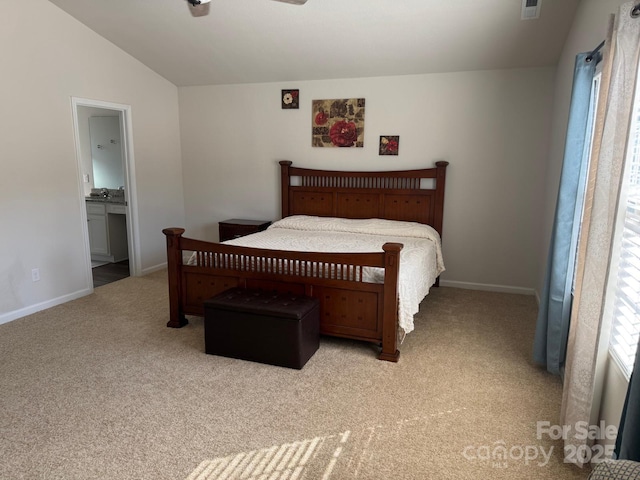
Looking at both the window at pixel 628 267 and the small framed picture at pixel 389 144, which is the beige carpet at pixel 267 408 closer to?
the window at pixel 628 267

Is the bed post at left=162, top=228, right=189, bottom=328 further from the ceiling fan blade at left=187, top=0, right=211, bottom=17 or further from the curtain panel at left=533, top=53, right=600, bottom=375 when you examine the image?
the curtain panel at left=533, top=53, right=600, bottom=375

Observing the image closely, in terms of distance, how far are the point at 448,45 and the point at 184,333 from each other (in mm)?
3503

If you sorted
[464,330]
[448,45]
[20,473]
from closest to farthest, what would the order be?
[20,473] < [464,330] < [448,45]

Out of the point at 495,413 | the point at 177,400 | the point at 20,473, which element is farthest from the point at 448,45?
the point at 20,473

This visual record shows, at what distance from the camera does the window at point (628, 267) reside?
1.78 meters

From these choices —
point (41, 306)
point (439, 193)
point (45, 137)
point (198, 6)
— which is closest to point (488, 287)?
point (439, 193)

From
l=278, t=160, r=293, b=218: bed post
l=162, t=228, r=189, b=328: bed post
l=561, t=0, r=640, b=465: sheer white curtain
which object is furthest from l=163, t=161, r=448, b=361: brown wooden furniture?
l=278, t=160, r=293, b=218: bed post

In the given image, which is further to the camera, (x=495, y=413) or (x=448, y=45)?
(x=448, y=45)

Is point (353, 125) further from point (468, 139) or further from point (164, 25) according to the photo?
point (164, 25)

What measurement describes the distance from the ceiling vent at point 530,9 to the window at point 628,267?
192cm

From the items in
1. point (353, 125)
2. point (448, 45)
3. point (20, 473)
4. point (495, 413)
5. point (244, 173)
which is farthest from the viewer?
point (244, 173)

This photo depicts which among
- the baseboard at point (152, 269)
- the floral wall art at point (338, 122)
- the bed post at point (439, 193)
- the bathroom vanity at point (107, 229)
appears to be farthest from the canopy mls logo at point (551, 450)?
the bathroom vanity at point (107, 229)

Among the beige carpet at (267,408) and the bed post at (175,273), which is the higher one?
the bed post at (175,273)

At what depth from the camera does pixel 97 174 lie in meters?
6.38
